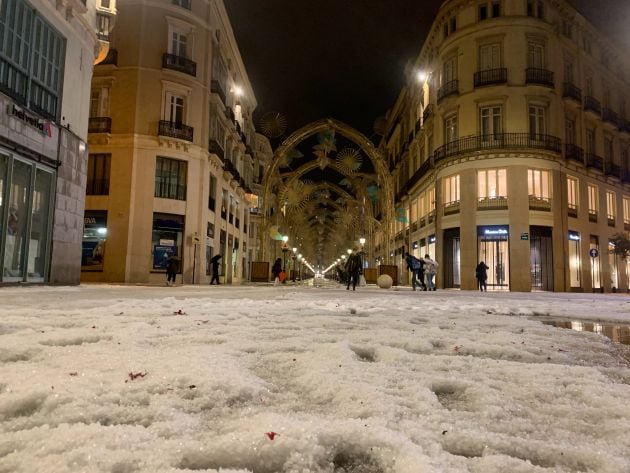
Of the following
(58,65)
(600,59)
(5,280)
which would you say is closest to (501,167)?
(600,59)

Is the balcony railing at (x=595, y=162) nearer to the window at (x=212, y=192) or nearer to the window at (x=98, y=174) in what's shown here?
the window at (x=212, y=192)

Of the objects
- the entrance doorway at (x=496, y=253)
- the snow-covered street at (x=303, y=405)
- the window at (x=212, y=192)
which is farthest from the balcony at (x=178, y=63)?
the snow-covered street at (x=303, y=405)

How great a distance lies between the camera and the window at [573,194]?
89.9 ft

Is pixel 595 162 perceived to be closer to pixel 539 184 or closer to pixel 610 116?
pixel 610 116


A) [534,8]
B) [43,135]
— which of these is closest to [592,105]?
[534,8]

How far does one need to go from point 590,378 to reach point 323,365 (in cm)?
149

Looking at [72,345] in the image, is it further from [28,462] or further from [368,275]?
[368,275]

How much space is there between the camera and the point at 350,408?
192 centimetres

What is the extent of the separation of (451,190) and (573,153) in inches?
290

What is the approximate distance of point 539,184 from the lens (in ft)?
85.0

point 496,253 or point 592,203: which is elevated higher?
point 592,203

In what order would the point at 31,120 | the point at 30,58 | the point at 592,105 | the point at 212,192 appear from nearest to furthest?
1. the point at 31,120
2. the point at 30,58
3. the point at 212,192
4. the point at 592,105

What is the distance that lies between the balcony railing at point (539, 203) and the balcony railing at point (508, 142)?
111 inches

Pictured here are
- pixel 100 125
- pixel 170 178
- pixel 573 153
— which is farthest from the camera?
pixel 573 153
